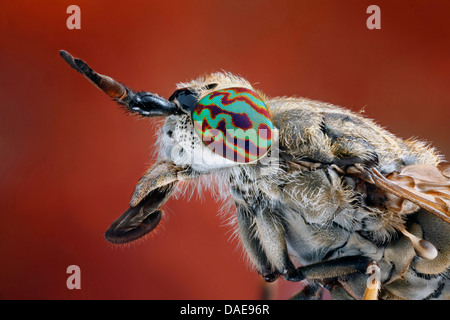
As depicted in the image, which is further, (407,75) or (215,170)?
Answer: (407,75)

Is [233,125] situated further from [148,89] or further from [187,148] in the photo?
[148,89]

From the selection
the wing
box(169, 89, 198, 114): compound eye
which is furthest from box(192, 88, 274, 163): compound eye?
the wing

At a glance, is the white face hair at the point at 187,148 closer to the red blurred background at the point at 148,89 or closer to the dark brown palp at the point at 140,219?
the dark brown palp at the point at 140,219

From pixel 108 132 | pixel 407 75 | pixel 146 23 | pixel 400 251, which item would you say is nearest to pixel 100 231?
pixel 108 132

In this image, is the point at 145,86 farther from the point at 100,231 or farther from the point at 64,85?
the point at 100,231

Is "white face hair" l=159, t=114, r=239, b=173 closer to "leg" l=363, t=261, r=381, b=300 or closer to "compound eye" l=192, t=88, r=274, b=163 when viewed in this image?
"compound eye" l=192, t=88, r=274, b=163

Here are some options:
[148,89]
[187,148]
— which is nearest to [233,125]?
[187,148]

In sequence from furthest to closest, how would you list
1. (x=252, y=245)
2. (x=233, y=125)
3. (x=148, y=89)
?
(x=148, y=89) → (x=252, y=245) → (x=233, y=125)
